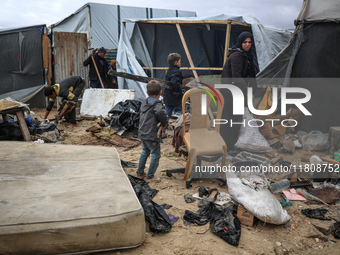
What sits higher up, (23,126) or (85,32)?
(85,32)

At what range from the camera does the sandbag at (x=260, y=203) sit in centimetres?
295

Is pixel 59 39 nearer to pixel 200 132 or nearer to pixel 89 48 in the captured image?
pixel 89 48

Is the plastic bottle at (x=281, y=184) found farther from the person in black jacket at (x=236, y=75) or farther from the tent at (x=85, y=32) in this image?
the tent at (x=85, y=32)

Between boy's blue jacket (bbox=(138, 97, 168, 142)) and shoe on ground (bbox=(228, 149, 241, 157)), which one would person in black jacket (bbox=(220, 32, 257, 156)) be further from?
boy's blue jacket (bbox=(138, 97, 168, 142))

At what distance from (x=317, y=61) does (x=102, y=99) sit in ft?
17.7

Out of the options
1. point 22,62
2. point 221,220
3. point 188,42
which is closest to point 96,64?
point 22,62

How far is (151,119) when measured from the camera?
12.6 feet

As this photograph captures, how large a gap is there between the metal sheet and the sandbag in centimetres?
524

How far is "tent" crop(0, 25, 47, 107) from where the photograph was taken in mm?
9023

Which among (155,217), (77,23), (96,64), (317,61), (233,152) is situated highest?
(77,23)

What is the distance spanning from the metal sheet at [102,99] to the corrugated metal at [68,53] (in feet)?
6.42

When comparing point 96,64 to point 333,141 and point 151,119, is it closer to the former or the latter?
point 151,119

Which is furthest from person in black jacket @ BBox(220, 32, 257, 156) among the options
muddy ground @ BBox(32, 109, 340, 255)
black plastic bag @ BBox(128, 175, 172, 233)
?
black plastic bag @ BBox(128, 175, 172, 233)

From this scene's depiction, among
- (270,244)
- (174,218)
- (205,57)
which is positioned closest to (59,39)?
(205,57)
